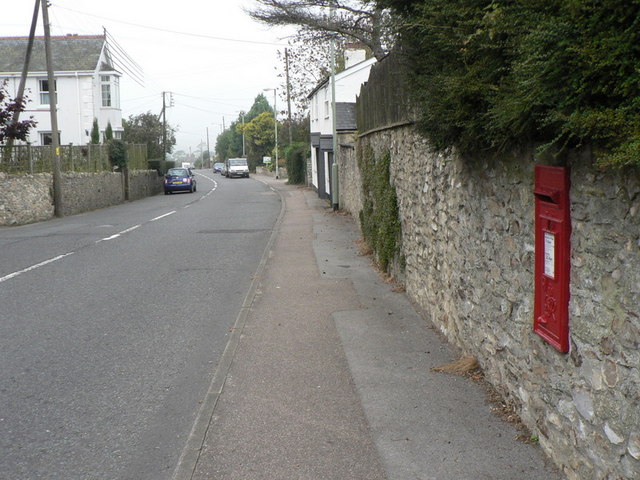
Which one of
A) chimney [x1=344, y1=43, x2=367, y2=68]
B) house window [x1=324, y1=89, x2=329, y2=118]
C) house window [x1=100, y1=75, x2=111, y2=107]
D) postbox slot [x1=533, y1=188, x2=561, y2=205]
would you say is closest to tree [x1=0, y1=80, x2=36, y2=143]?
house window [x1=324, y1=89, x2=329, y2=118]

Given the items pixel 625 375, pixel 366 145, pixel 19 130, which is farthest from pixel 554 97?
pixel 19 130

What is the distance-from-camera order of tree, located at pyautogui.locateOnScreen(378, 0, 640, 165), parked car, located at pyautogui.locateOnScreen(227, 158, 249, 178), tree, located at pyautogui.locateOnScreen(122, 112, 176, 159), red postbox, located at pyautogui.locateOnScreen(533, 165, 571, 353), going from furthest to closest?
parked car, located at pyautogui.locateOnScreen(227, 158, 249, 178) → tree, located at pyautogui.locateOnScreen(122, 112, 176, 159) → red postbox, located at pyautogui.locateOnScreen(533, 165, 571, 353) → tree, located at pyautogui.locateOnScreen(378, 0, 640, 165)

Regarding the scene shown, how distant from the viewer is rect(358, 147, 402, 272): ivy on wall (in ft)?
35.0

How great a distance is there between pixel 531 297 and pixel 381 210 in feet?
22.6

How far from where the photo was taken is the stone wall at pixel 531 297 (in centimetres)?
333

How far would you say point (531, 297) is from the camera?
4.76 meters

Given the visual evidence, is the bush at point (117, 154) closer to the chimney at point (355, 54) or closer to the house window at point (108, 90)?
the house window at point (108, 90)

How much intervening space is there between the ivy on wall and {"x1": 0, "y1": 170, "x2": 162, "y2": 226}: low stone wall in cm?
1519

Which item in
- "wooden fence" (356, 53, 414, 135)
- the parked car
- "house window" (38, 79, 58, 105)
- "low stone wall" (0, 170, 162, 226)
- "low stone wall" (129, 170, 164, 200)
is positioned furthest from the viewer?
the parked car

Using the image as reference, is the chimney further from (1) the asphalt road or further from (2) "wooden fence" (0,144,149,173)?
(1) the asphalt road

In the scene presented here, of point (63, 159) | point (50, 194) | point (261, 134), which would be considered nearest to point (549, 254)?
point (50, 194)

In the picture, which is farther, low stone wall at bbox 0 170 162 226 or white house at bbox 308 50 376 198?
white house at bbox 308 50 376 198

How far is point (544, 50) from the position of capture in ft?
10.9

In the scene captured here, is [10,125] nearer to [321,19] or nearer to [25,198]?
[25,198]
